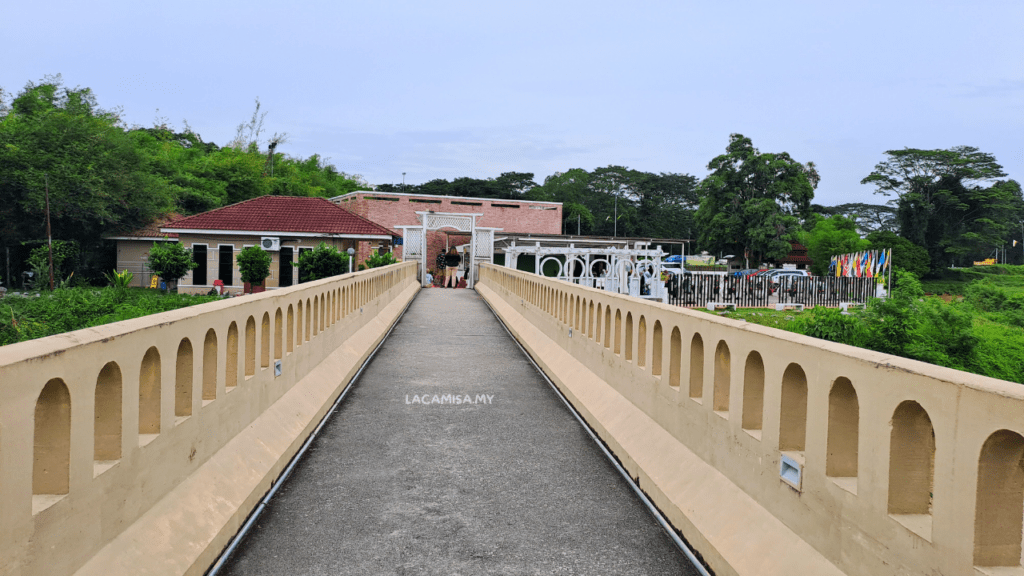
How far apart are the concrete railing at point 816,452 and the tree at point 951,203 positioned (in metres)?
84.9

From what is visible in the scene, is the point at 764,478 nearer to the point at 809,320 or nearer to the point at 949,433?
the point at 949,433

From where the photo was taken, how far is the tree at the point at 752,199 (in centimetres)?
7281

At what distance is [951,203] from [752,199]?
24292mm

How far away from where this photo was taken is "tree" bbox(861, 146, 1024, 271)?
78.8m

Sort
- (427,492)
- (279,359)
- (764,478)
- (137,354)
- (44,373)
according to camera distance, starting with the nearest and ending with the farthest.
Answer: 1. (44,373)
2. (137,354)
3. (764,478)
4. (427,492)
5. (279,359)

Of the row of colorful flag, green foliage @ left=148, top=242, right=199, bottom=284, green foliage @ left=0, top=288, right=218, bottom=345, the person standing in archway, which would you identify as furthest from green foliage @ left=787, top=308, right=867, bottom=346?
green foliage @ left=148, top=242, right=199, bottom=284

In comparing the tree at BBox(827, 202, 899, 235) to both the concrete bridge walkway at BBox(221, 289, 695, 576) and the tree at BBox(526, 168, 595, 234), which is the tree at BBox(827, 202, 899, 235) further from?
the concrete bridge walkway at BBox(221, 289, 695, 576)

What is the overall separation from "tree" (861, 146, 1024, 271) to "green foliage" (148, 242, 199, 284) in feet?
239

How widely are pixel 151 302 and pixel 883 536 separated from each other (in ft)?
83.7

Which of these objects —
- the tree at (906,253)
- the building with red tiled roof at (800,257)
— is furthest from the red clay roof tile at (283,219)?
the building with red tiled roof at (800,257)

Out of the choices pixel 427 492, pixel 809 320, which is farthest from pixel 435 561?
pixel 809 320

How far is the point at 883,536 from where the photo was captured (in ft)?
11.1

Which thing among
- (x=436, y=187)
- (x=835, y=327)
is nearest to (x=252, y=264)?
(x=835, y=327)

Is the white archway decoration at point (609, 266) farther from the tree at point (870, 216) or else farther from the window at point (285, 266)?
the tree at point (870, 216)
